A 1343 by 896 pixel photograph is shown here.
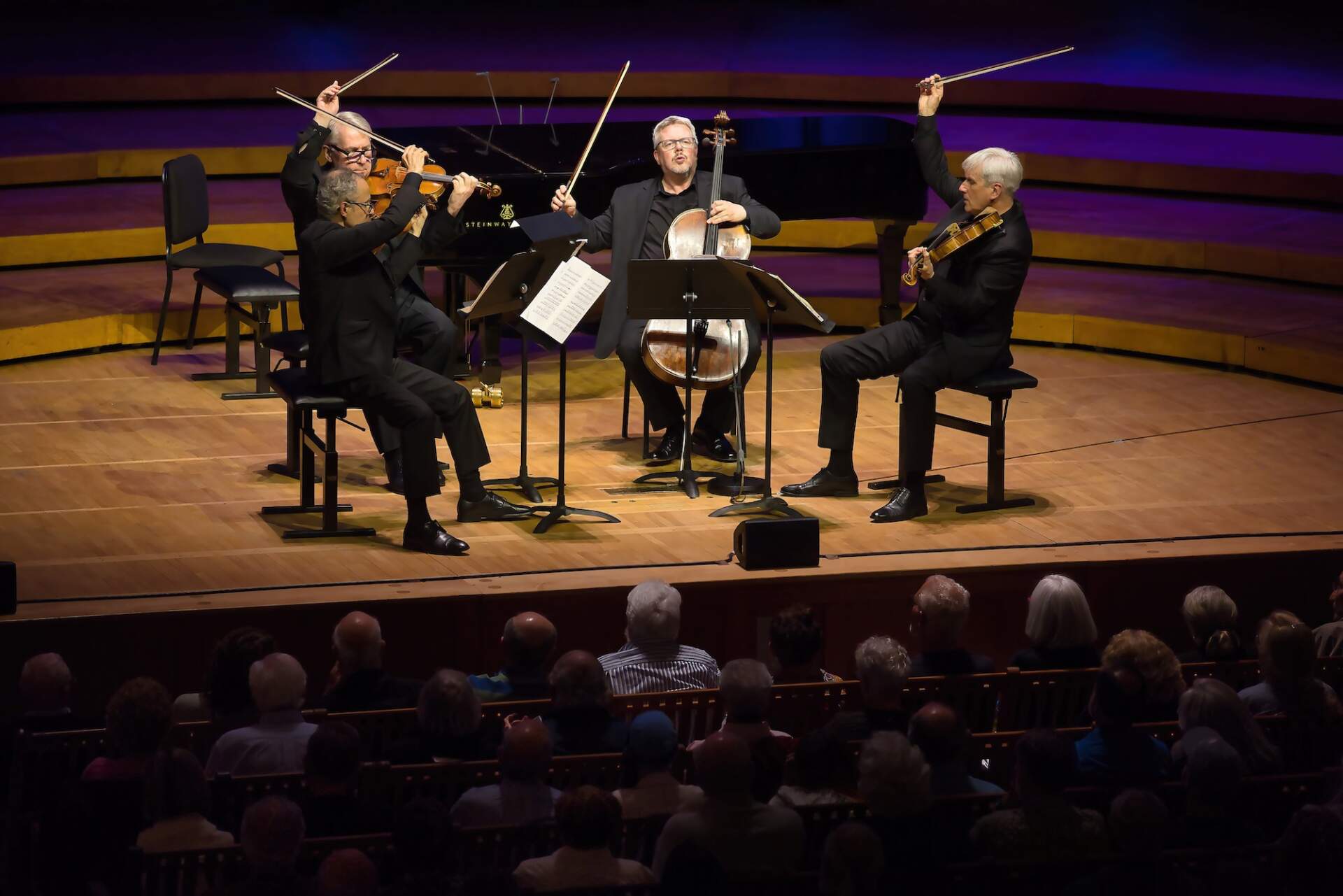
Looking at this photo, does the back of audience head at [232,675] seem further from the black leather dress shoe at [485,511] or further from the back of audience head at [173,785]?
the black leather dress shoe at [485,511]

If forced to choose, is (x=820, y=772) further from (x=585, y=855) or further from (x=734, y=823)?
(x=585, y=855)

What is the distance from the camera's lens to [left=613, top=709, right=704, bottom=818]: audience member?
3.78m

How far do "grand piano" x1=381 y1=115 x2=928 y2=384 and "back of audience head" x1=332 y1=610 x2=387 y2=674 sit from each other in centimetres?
334

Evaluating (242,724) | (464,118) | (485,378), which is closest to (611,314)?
(485,378)

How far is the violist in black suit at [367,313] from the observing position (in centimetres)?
574

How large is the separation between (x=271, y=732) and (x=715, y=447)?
3.15 meters

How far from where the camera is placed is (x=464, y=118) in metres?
10.9

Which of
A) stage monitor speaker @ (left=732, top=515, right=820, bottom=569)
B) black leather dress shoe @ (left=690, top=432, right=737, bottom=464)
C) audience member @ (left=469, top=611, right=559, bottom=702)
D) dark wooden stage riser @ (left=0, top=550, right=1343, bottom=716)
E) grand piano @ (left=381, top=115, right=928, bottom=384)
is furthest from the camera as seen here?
grand piano @ (left=381, top=115, right=928, bottom=384)

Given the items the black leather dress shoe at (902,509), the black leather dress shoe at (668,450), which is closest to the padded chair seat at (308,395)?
the black leather dress shoe at (668,450)

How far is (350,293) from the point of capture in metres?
5.84

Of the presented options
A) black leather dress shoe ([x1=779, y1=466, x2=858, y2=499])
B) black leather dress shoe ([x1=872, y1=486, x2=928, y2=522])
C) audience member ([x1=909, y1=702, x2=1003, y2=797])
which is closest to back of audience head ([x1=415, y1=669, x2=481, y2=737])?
audience member ([x1=909, y1=702, x2=1003, y2=797])

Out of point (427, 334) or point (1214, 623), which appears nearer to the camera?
point (1214, 623)

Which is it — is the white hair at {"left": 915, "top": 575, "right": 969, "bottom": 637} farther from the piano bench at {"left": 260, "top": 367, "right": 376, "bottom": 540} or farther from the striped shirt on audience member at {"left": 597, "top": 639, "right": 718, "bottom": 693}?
the piano bench at {"left": 260, "top": 367, "right": 376, "bottom": 540}

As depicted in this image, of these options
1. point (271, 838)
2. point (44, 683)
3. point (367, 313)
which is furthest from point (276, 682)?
point (367, 313)
